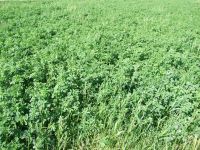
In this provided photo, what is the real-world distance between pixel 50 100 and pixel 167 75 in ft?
8.73

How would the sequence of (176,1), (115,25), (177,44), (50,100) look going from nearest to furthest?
(50,100) → (177,44) → (115,25) → (176,1)

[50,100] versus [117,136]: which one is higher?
[50,100]

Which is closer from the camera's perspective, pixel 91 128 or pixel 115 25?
pixel 91 128

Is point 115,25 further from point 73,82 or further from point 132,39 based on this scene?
point 73,82

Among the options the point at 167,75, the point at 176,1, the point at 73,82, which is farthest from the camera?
the point at 176,1

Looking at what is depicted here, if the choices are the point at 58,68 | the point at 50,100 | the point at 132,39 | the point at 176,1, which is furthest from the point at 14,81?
the point at 176,1

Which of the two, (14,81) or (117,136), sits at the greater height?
(14,81)

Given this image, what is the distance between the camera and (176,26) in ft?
48.5

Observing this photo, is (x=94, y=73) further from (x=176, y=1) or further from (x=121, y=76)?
(x=176, y=1)

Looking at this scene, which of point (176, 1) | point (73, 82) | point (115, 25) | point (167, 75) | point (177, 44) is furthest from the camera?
point (176, 1)

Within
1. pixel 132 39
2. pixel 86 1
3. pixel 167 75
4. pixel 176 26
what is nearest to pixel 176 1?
pixel 86 1

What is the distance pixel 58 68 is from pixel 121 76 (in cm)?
134

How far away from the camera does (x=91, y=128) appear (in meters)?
5.57

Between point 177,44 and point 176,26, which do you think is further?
point 176,26
